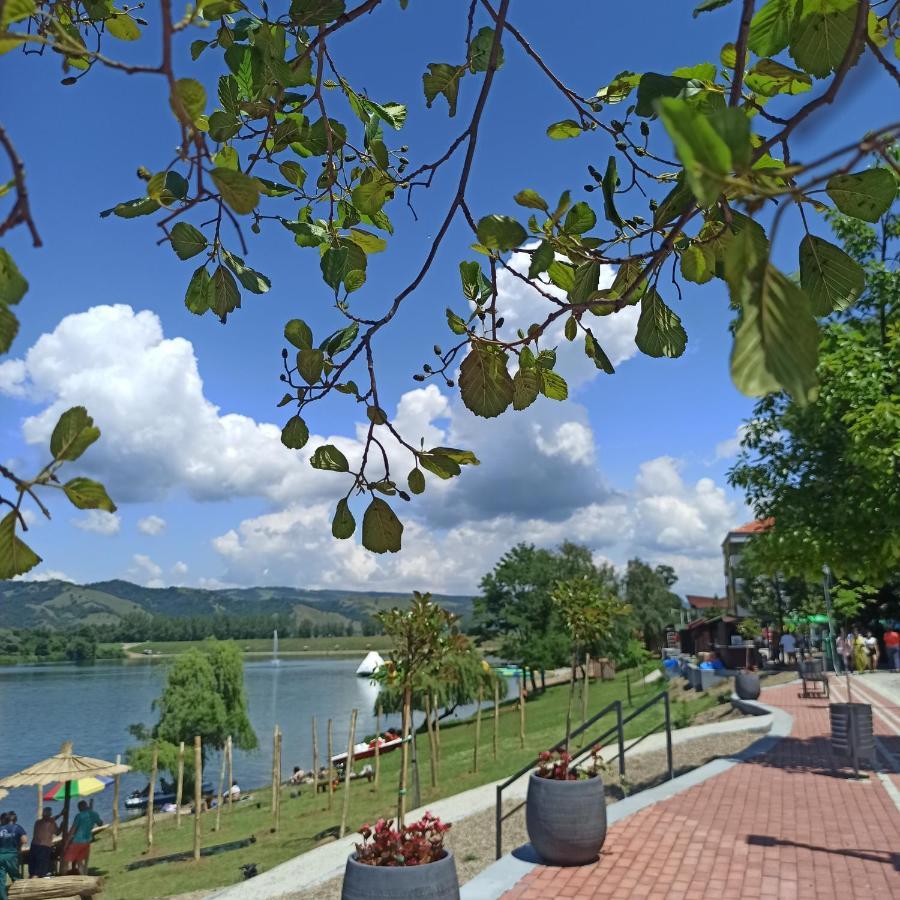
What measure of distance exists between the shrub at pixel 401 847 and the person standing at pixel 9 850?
207 inches

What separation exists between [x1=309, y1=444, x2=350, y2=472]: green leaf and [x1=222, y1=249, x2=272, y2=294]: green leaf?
32 centimetres

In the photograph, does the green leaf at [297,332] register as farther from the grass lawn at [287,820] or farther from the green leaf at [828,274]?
the grass lawn at [287,820]

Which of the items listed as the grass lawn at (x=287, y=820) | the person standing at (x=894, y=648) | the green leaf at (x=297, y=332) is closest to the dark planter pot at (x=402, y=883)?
the green leaf at (x=297, y=332)

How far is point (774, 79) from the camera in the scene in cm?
134

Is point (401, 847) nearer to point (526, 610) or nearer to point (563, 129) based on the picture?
point (563, 129)

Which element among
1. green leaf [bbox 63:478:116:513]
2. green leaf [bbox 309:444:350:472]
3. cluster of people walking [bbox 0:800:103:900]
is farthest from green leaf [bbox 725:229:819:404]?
cluster of people walking [bbox 0:800:103:900]

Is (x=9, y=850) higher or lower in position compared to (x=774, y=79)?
lower

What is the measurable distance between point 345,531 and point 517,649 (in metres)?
42.4

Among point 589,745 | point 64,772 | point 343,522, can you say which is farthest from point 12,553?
point 64,772

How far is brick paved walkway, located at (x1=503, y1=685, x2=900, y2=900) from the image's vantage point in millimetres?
6297

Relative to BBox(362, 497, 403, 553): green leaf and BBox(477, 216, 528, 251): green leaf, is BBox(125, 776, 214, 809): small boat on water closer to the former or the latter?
BBox(362, 497, 403, 553): green leaf

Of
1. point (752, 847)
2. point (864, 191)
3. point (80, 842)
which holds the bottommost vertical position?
point (80, 842)

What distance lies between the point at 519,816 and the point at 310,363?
11.0m

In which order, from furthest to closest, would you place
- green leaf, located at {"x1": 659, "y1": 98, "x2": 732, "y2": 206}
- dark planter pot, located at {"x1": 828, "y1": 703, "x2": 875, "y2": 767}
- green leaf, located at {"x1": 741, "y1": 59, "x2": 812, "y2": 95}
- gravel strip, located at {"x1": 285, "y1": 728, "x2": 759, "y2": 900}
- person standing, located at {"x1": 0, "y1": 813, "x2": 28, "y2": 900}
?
1. dark planter pot, located at {"x1": 828, "y1": 703, "x2": 875, "y2": 767}
2. person standing, located at {"x1": 0, "y1": 813, "x2": 28, "y2": 900}
3. gravel strip, located at {"x1": 285, "y1": 728, "x2": 759, "y2": 900}
4. green leaf, located at {"x1": 741, "y1": 59, "x2": 812, "y2": 95}
5. green leaf, located at {"x1": 659, "y1": 98, "x2": 732, "y2": 206}
